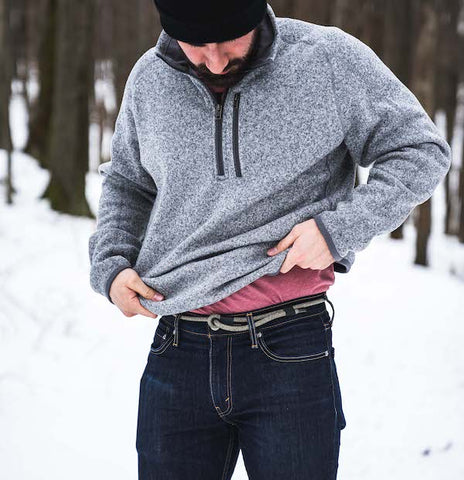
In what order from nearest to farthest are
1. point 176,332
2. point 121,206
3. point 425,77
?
point 176,332 → point 121,206 → point 425,77

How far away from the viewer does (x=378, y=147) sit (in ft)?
5.59

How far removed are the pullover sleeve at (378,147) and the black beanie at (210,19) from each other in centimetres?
23

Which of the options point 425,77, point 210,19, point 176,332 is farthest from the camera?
point 425,77

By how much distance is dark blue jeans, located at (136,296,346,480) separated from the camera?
66.1 inches

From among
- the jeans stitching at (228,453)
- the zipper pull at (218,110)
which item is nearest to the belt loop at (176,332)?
the jeans stitching at (228,453)

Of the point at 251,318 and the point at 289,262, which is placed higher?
the point at 289,262

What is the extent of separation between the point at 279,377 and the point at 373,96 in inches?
28.2

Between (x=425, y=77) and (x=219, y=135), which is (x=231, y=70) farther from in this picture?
(x=425, y=77)

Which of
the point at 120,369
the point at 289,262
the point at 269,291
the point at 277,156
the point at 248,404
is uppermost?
the point at 277,156

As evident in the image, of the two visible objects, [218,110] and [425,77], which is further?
[425,77]

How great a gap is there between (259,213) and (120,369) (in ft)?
11.8

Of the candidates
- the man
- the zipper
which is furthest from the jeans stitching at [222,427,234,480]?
the zipper

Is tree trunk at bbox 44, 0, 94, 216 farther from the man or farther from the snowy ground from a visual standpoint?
the man

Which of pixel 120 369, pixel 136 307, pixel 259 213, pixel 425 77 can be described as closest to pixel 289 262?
pixel 259 213
